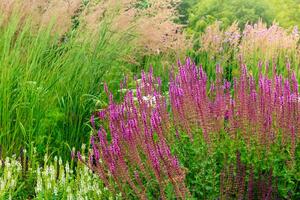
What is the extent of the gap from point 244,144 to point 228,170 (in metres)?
0.37

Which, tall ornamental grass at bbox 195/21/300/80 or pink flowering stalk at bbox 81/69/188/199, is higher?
pink flowering stalk at bbox 81/69/188/199

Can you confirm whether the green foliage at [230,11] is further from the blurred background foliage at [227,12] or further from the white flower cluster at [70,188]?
the white flower cluster at [70,188]

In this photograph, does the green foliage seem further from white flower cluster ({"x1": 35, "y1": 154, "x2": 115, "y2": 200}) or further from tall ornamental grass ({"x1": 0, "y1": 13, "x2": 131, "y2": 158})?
white flower cluster ({"x1": 35, "y1": 154, "x2": 115, "y2": 200})

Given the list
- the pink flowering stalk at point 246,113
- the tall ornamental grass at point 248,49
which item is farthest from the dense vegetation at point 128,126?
the tall ornamental grass at point 248,49

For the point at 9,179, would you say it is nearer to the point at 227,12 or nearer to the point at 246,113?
the point at 246,113

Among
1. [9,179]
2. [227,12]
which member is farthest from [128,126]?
[227,12]

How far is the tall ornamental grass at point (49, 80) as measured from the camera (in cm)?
488

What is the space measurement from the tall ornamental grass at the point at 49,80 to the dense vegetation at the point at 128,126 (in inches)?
0.5

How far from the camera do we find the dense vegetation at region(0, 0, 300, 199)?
3429 millimetres

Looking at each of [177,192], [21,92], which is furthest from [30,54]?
[177,192]

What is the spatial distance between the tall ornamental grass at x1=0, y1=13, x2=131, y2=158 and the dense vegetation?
0.04 feet

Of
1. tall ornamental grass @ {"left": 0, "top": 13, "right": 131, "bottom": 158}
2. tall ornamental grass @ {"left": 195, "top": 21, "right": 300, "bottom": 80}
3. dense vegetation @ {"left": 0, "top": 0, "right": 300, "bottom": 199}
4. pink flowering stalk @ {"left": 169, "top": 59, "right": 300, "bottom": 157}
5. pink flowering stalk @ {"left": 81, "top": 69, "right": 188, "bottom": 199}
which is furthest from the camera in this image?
tall ornamental grass @ {"left": 195, "top": 21, "right": 300, "bottom": 80}

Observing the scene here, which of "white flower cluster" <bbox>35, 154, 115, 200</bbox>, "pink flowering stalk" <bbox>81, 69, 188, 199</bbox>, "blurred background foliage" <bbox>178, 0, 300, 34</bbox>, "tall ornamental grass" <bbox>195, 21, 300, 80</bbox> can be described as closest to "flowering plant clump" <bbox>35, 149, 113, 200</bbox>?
"white flower cluster" <bbox>35, 154, 115, 200</bbox>

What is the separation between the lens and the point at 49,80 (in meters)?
5.27
